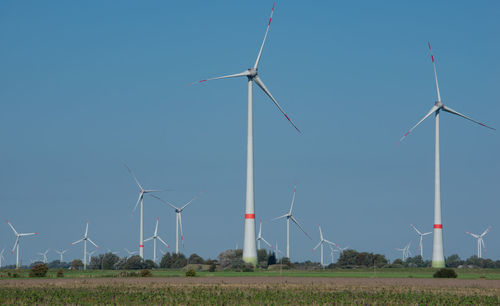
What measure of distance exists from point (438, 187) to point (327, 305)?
362 feet

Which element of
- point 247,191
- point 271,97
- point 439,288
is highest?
point 271,97

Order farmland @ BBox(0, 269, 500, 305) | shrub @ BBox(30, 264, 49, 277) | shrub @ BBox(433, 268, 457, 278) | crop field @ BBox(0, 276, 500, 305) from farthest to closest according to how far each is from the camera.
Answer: shrub @ BBox(30, 264, 49, 277) → shrub @ BBox(433, 268, 457, 278) → farmland @ BBox(0, 269, 500, 305) → crop field @ BBox(0, 276, 500, 305)

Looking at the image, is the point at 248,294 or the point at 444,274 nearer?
the point at 248,294

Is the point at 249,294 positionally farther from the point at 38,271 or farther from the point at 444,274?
the point at 38,271

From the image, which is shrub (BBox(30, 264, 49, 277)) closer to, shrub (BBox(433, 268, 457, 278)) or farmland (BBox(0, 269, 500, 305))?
farmland (BBox(0, 269, 500, 305))

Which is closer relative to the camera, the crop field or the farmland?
the crop field

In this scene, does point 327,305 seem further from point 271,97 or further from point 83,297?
point 271,97

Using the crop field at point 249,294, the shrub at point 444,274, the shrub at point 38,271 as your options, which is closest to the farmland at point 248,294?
the crop field at point 249,294

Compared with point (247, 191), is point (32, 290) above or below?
below

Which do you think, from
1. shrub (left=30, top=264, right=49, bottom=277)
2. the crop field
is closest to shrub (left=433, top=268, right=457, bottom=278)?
the crop field

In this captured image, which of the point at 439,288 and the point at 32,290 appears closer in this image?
the point at 32,290

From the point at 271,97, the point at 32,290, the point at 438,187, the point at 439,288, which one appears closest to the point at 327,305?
the point at 439,288

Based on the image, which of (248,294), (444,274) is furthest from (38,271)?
(444,274)

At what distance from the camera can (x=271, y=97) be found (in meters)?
158
